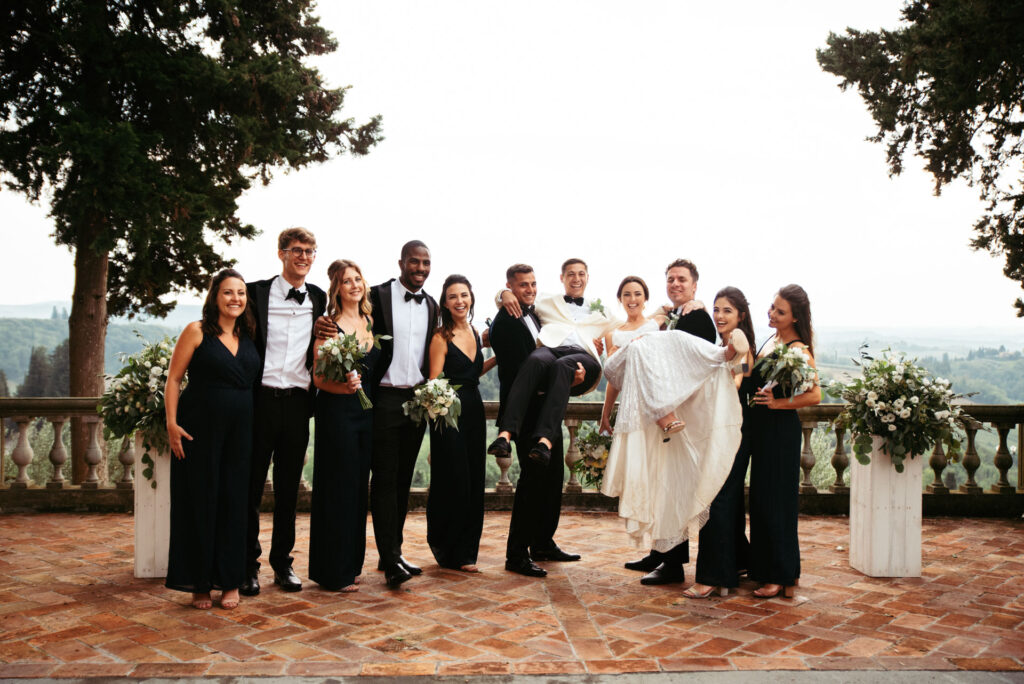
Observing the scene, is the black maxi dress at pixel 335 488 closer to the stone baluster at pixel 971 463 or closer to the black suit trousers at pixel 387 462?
the black suit trousers at pixel 387 462

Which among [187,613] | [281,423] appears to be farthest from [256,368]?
[187,613]

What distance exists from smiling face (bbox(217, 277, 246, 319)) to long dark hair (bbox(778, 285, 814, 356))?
3.66 m

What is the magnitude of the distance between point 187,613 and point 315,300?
214 cm

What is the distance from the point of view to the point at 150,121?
13719mm

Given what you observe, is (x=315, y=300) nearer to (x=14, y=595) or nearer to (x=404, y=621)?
(x=404, y=621)

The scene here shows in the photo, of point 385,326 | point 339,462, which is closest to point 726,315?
point 385,326

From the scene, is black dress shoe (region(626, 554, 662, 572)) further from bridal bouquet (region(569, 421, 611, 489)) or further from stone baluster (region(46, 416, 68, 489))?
stone baluster (region(46, 416, 68, 489))

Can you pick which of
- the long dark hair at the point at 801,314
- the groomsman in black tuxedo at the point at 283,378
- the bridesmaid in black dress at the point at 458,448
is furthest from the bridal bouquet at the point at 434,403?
the long dark hair at the point at 801,314

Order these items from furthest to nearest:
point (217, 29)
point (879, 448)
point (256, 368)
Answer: point (217, 29)
point (879, 448)
point (256, 368)

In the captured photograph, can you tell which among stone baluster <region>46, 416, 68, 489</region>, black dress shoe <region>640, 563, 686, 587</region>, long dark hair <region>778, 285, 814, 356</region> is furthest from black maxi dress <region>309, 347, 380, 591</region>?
stone baluster <region>46, 416, 68, 489</region>

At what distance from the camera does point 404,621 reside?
4789 mm

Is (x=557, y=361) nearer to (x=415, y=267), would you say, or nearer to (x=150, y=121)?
(x=415, y=267)

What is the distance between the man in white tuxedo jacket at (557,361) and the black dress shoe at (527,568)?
0.79m

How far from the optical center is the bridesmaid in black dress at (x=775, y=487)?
5.37 meters
